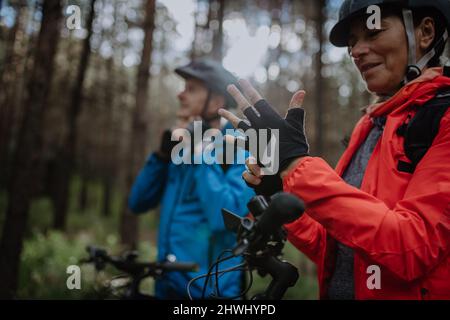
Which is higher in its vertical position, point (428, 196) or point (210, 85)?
point (210, 85)

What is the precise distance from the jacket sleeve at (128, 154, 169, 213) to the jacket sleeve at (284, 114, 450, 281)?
7.80 feet

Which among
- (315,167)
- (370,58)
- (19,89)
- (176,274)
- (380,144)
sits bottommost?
(176,274)

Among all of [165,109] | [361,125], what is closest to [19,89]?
[165,109]

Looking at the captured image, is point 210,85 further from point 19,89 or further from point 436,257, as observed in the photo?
point 19,89

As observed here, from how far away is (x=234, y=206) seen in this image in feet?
9.43

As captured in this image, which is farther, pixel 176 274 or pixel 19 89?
pixel 19 89

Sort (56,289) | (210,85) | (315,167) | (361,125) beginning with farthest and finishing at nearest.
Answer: (56,289) < (210,85) < (361,125) < (315,167)

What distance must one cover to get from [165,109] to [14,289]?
77.7ft

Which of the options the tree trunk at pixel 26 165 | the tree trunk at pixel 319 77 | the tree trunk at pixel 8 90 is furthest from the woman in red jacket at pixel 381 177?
the tree trunk at pixel 8 90

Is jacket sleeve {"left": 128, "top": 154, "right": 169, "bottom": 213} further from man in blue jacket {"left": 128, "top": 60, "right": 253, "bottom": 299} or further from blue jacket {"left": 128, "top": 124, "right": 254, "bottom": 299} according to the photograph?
blue jacket {"left": 128, "top": 124, "right": 254, "bottom": 299}

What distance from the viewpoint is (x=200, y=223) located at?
3033 millimetres

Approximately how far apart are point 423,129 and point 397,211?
0.40 meters

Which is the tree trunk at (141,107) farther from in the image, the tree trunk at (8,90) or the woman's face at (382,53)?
the woman's face at (382,53)

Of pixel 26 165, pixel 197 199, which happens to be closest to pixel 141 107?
pixel 26 165
